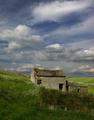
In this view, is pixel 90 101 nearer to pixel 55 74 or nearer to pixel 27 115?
pixel 55 74

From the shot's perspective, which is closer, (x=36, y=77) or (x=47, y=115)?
(x=47, y=115)

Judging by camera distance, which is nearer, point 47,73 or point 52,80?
point 52,80

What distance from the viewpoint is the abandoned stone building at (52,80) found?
74.6m

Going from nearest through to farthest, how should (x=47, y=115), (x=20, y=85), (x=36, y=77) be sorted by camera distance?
(x=47, y=115), (x=20, y=85), (x=36, y=77)

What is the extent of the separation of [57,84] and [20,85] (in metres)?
17.8

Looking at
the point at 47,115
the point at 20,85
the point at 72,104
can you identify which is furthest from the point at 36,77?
the point at 47,115

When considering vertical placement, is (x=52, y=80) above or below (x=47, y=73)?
below

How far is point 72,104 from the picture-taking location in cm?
5631

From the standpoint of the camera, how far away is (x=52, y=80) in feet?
246

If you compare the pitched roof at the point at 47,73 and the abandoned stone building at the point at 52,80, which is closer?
the abandoned stone building at the point at 52,80

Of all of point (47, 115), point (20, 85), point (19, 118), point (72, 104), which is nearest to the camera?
point (19, 118)

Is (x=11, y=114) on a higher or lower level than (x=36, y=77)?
lower

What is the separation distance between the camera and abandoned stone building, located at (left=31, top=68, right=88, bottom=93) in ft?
245

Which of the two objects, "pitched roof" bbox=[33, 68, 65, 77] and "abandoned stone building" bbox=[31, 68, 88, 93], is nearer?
"abandoned stone building" bbox=[31, 68, 88, 93]
